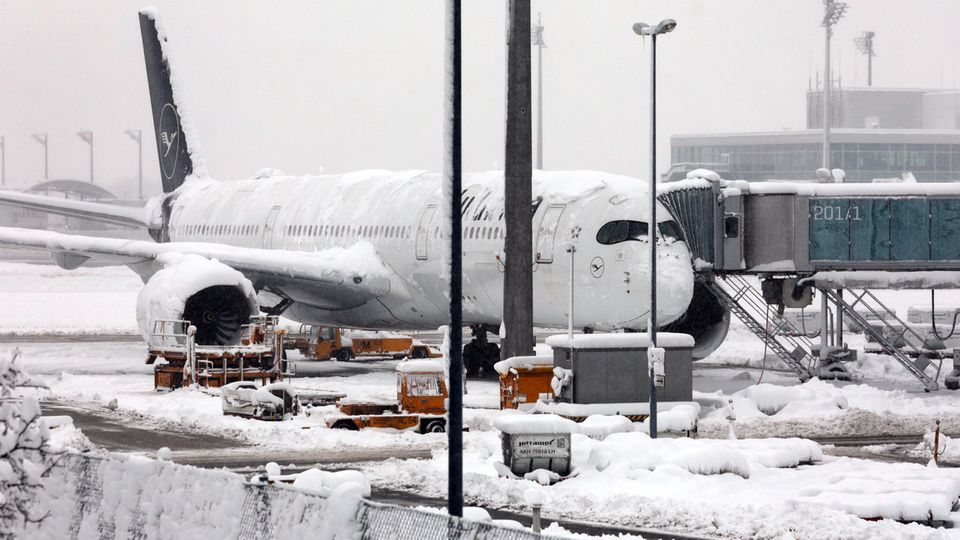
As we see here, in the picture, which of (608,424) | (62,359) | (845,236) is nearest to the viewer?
(608,424)

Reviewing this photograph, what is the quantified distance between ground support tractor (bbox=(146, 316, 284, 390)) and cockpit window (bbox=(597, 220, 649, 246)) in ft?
23.5

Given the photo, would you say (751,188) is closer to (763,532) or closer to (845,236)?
(845,236)

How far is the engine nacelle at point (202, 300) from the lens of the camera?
30.7 meters

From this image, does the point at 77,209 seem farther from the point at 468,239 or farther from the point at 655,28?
the point at 655,28

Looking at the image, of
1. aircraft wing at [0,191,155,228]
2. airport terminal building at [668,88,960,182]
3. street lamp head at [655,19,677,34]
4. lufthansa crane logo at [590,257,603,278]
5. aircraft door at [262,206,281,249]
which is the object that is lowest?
lufthansa crane logo at [590,257,603,278]

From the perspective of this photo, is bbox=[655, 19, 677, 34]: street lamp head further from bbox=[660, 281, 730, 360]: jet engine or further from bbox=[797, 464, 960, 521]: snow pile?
bbox=[660, 281, 730, 360]: jet engine

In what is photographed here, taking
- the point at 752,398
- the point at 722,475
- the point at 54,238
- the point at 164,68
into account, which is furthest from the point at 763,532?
the point at 164,68

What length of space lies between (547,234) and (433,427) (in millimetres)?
6284

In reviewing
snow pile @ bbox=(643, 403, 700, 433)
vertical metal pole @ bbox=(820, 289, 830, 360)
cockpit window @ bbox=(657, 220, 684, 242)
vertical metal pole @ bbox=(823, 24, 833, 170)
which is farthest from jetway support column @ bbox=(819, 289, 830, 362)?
vertical metal pole @ bbox=(823, 24, 833, 170)

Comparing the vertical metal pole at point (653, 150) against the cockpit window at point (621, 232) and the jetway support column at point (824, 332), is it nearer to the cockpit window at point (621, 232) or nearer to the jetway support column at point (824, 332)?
the cockpit window at point (621, 232)

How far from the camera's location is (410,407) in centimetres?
2519

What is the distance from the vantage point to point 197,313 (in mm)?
31609

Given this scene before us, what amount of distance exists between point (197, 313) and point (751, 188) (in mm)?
12020

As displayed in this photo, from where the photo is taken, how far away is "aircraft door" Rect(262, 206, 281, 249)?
131 ft
